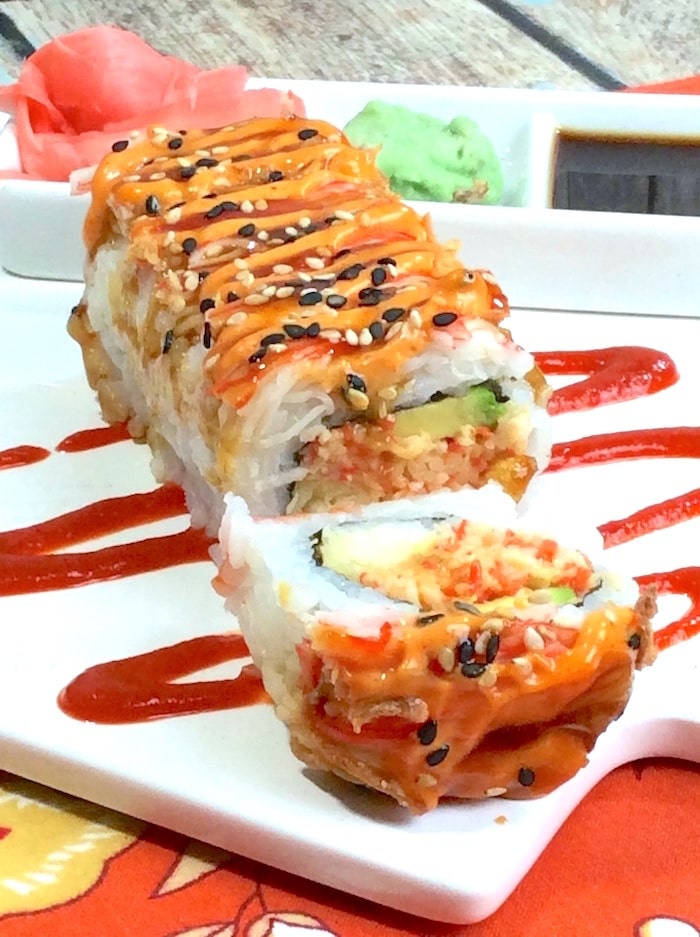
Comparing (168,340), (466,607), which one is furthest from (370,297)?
(466,607)

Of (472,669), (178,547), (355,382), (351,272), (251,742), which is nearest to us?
(472,669)

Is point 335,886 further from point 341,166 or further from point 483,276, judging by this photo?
point 341,166

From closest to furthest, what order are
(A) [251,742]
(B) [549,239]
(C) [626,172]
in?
(A) [251,742] < (B) [549,239] < (C) [626,172]

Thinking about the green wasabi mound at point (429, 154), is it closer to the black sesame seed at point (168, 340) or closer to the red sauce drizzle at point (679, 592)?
the black sesame seed at point (168, 340)

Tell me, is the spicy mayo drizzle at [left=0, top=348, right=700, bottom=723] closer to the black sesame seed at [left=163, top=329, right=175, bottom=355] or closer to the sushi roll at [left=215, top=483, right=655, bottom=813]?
the sushi roll at [left=215, top=483, right=655, bottom=813]

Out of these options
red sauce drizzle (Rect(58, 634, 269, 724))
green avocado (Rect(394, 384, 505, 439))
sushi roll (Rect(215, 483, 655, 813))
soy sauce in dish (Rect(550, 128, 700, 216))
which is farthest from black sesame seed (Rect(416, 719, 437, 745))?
soy sauce in dish (Rect(550, 128, 700, 216))

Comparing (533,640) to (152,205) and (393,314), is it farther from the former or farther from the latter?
(152,205)

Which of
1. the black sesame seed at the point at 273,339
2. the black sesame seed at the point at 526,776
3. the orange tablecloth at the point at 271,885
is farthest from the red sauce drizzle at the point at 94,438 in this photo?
the black sesame seed at the point at 526,776
